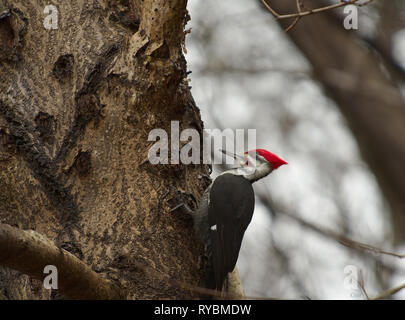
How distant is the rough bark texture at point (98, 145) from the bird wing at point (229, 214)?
36cm

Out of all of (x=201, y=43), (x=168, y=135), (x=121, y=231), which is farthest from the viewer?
(x=201, y=43)

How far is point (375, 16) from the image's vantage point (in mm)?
3311

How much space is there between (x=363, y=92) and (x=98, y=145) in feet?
4.71

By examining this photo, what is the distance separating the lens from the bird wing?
2.69m

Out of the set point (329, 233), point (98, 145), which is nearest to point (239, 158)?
point (98, 145)

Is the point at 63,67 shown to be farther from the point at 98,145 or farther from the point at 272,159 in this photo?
the point at 272,159

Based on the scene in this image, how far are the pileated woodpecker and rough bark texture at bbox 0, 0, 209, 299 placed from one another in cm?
16

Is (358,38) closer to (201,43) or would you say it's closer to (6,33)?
(6,33)

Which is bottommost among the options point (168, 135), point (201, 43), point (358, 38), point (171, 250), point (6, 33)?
point (171, 250)

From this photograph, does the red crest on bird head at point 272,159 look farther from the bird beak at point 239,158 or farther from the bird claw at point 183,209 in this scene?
the bird claw at point 183,209

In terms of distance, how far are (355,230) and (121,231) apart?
2.76 meters

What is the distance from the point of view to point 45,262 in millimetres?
1649

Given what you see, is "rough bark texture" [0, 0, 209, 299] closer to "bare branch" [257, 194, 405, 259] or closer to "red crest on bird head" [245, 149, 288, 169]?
"bare branch" [257, 194, 405, 259]

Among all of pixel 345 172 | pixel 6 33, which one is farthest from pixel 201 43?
pixel 6 33
